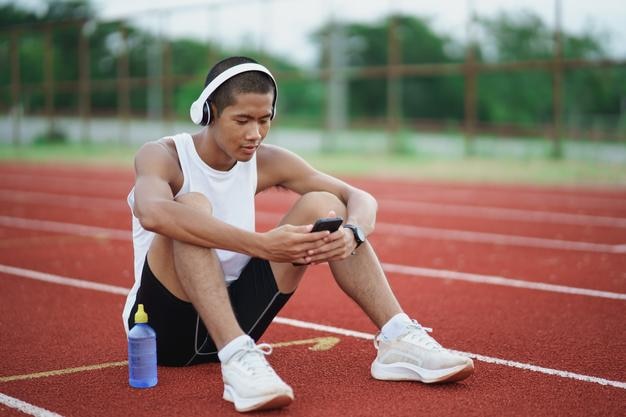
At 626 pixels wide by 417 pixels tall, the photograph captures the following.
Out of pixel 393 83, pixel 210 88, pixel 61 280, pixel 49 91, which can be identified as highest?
pixel 49 91

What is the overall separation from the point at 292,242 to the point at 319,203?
0.38 m

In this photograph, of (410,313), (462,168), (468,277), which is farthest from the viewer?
(462,168)

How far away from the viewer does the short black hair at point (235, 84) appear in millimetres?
3705

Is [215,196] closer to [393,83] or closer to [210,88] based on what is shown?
[210,88]

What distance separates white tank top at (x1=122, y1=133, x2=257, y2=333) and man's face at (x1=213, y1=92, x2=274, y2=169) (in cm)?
18

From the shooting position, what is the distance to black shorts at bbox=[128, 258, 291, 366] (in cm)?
373

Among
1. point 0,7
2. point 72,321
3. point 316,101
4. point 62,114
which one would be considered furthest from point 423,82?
point 72,321

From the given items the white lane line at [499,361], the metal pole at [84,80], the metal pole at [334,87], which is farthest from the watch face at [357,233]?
the metal pole at [84,80]

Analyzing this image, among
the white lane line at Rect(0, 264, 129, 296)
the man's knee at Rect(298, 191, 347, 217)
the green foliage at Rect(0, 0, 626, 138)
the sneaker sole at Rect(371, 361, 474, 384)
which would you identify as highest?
the green foliage at Rect(0, 0, 626, 138)

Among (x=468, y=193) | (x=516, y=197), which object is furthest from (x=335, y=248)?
(x=468, y=193)

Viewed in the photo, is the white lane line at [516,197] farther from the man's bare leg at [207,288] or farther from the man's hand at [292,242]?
the man's bare leg at [207,288]

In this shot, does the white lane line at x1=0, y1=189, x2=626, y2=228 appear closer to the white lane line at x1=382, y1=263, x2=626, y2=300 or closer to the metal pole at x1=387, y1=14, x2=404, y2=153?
the white lane line at x1=382, y1=263, x2=626, y2=300

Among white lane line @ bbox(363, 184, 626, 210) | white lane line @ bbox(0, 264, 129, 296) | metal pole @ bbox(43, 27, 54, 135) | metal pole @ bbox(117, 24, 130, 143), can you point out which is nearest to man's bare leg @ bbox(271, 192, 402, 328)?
white lane line @ bbox(0, 264, 129, 296)

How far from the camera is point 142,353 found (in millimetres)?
3695
